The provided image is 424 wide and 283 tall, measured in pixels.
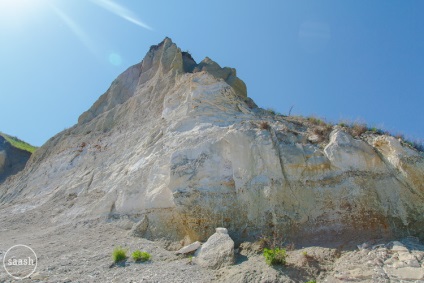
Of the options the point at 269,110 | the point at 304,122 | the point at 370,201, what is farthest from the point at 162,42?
the point at 370,201

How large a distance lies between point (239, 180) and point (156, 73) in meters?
13.3

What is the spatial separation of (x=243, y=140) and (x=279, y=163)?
1.44m

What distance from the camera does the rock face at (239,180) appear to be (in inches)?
398

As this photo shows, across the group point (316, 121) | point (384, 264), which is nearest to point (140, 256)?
point (384, 264)

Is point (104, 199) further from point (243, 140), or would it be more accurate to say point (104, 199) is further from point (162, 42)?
point (162, 42)

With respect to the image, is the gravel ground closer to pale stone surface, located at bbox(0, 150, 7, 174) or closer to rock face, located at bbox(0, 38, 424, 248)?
rock face, located at bbox(0, 38, 424, 248)

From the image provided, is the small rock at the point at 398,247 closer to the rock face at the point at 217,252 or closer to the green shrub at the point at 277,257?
the green shrub at the point at 277,257

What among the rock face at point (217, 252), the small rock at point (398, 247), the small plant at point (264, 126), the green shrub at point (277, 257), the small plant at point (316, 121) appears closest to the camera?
the small rock at point (398, 247)

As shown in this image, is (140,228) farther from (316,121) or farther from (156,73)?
(156,73)

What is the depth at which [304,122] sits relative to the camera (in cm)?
1471

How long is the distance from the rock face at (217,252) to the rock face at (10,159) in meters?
22.9

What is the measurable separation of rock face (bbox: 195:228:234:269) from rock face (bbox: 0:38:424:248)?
0.74 m

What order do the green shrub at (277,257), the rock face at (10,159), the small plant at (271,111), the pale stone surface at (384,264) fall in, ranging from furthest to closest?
the rock face at (10,159) → the small plant at (271,111) → the green shrub at (277,257) → the pale stone surface at (384,264)

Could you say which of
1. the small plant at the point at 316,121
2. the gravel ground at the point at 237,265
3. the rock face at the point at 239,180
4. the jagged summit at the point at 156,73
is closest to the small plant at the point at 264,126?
the rock face at the point at 239,180
